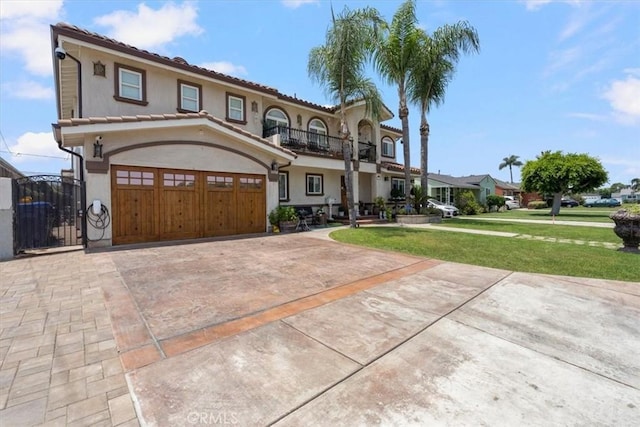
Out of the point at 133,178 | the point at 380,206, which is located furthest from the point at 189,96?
the point at 380,206

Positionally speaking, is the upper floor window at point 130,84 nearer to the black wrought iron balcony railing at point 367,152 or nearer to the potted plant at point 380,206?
the black wrought iron balcony railing at point 367,152

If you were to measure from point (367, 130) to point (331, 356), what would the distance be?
2087cm

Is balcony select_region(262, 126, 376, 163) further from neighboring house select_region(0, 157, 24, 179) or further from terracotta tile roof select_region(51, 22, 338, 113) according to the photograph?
neighboring house select_region(0, 157, 24, 179)

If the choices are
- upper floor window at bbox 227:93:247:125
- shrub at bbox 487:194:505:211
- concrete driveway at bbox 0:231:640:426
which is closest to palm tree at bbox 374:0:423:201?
upper floor window at bbox 227:93:247:125

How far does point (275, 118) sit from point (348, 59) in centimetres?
539

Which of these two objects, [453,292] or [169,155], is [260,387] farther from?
[169,155]

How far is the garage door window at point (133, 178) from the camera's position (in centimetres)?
986

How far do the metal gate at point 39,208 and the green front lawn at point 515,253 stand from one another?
9.40 m

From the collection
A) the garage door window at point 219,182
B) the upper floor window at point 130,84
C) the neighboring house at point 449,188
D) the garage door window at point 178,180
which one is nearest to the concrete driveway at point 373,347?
the garage door window at point 178,180

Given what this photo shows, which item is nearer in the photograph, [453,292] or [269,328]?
[269,328]

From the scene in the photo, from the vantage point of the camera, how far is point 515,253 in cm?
858

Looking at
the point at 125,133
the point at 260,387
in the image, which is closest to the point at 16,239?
the point at 125,133

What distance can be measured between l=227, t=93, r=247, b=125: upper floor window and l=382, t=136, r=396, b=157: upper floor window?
12.6 m

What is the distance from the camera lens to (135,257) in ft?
26.3
